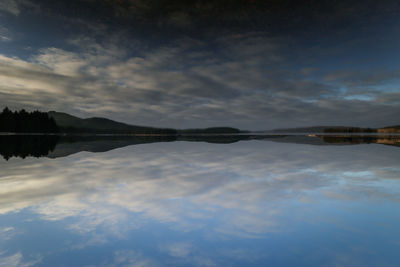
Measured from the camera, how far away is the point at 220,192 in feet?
38.4

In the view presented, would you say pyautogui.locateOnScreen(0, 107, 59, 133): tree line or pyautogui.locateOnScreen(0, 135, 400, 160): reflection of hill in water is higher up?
pyautogui.locateOnScreen(0, 107, 59, 133): tree line

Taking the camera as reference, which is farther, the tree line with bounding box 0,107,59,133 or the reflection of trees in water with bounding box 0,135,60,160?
the tree line with bounding box 0,107,59,133

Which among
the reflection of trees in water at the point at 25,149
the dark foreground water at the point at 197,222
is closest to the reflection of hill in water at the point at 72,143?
the reflection of trees in water at the point at 25,149

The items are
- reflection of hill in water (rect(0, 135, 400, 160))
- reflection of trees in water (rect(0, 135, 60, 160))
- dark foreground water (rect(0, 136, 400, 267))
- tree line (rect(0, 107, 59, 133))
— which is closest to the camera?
dark foreground water (rect(0, 136, 400, 267))

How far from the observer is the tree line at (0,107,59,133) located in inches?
5089

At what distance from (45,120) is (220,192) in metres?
163

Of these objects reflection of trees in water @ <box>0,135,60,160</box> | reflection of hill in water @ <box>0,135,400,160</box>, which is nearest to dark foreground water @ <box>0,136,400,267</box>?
reflection of trees in water @ <box>0,135,60,160</box>

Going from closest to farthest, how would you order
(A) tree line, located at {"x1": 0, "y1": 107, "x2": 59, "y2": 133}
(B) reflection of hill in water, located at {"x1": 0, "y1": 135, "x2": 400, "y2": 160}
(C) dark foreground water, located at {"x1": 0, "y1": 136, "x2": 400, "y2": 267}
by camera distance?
(C) dark foreground water, located at {"x1": 0, "y1": 136, "x2": 400, "y2": 267}
(B) reflection of hill in water, located at {"x1": 0, "y1": 135, "x2": 400, "y2": 160}
(A) tree line, located at {"x1": 0, "y1": 107, "x2": 59, "y2": 133}

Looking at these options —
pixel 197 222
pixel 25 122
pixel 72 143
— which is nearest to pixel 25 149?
pixel 72 143

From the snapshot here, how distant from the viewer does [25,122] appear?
13700 cm

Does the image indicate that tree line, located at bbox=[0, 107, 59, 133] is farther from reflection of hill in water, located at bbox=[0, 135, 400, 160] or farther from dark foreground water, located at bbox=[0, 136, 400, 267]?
dark foreground water, located at bbox=[0, 136, 400, 267]

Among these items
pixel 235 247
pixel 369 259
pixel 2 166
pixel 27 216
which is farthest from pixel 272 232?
pixel 2 166

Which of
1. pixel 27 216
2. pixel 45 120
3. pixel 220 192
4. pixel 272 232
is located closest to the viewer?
pixel 272 232

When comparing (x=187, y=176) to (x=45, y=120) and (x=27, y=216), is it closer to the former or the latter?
(x=27, y=216)
